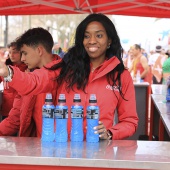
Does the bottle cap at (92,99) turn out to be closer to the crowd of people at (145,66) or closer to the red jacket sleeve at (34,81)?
the red jacket sleeve at (34,81)

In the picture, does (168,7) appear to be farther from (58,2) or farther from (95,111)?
(95,111)

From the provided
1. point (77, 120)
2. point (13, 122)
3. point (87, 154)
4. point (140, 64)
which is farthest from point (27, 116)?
point (140, 64)

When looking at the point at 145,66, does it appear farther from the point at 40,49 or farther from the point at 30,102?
the point at 30,102

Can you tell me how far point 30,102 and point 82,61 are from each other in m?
0.55

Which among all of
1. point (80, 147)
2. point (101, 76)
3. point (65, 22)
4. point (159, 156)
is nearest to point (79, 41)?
point (101, 76)

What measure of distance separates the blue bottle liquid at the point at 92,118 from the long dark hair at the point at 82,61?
1.04 feet

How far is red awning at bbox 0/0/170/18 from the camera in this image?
574 cm

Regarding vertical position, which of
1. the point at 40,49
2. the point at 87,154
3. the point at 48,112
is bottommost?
the point at 87,154

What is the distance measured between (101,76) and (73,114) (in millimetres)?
470

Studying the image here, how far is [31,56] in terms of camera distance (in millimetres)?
3934

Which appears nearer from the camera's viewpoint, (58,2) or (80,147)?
(80,147)

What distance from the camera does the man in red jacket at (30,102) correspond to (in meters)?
3.61

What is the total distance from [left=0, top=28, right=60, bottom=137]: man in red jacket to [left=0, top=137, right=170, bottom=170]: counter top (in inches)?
18.8

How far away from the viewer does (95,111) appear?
120 inches
